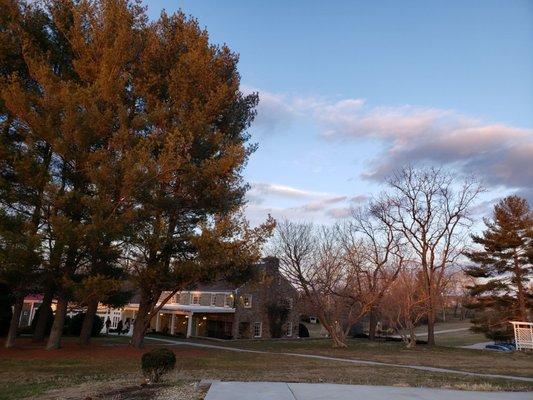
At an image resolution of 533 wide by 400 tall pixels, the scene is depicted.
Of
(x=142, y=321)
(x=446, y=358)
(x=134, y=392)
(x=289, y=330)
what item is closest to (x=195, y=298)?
(x=289, y=330)

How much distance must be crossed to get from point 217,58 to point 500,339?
32.0m

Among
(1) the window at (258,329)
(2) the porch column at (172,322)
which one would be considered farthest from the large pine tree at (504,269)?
(2) the porch column at (172,322)

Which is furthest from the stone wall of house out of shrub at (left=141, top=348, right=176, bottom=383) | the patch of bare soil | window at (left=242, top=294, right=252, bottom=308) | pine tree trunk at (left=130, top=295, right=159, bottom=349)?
the patch of bare soil

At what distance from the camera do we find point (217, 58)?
23984mm

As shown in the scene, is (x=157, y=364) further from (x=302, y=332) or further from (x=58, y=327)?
(x=302, y=332)

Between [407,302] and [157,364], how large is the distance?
85.8 feet

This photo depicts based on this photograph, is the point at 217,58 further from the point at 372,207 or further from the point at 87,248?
the point at 372,207

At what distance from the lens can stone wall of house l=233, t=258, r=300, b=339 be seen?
147 ft

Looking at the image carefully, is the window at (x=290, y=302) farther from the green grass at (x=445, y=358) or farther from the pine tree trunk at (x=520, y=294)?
the pine tree trunk at (x=520, y=294)

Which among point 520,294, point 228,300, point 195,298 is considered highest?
point 520,294

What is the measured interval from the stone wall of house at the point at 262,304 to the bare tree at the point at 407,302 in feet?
32.0

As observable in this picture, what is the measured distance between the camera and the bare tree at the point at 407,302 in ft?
112

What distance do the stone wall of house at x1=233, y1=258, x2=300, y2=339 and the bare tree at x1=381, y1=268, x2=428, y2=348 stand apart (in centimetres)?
975

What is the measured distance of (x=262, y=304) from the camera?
155 feet
